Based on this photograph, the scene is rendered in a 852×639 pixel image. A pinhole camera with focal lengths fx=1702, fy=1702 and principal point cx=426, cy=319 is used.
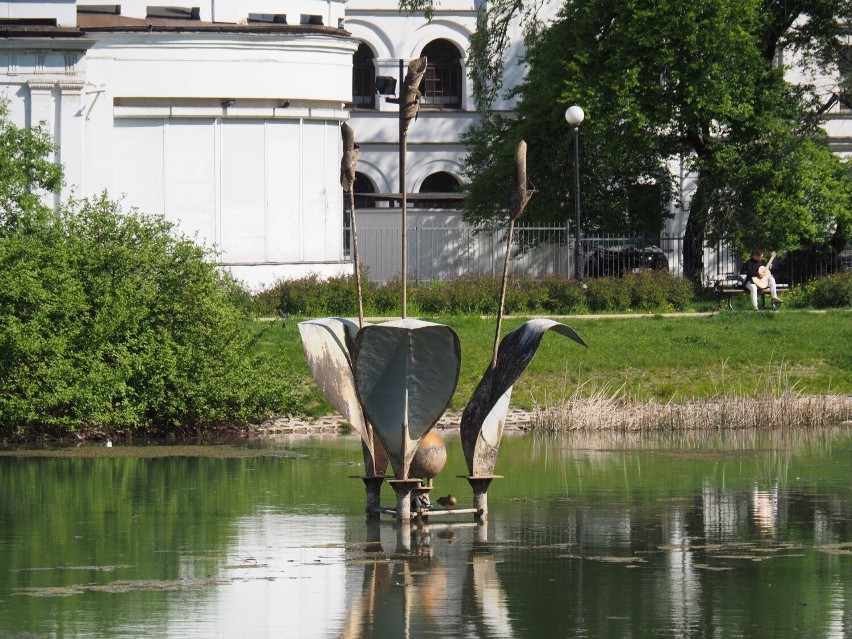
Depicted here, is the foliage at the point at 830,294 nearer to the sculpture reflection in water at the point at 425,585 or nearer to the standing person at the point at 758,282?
the standing person at the point at 758,282

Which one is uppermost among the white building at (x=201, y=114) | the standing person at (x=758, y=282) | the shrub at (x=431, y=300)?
the white building at (x=201, y=114)

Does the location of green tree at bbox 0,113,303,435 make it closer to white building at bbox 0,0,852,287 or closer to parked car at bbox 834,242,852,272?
white building at bbox 0,0,852,287

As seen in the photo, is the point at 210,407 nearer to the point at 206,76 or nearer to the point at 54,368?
the point at 54,368

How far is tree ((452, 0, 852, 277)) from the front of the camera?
143 feet

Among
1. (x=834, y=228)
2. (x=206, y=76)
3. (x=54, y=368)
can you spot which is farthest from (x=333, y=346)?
(x=834, y=228)

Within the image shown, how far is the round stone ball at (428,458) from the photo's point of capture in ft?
56.2

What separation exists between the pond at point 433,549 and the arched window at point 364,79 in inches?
1664

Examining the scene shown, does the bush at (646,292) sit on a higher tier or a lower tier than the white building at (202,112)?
lower

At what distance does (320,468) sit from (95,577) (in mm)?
8325

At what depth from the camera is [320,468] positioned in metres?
22.7

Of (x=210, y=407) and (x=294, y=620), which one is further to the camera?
(x=210, y=407)

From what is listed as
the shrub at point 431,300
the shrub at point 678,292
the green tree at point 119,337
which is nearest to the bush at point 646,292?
the shrub at point 678,292

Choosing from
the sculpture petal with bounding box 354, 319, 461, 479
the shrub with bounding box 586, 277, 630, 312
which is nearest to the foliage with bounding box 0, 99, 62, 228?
the shrub with bounding box 586, 277, 630, 312

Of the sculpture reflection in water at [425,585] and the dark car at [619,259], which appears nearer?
the sculpture reflection in water at [425,585]
